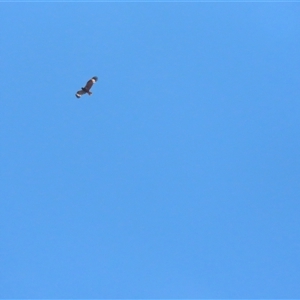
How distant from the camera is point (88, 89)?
32.5m
